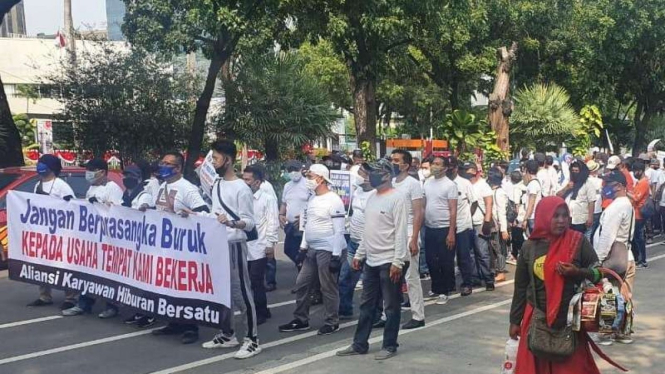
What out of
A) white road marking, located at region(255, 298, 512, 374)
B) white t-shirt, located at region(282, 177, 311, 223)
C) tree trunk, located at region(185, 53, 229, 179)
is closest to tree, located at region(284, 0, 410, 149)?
tree trunk, located at region(185, 53, 229, 179)

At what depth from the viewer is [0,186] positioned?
42.3ft

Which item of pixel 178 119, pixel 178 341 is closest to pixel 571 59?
pixel 178 119

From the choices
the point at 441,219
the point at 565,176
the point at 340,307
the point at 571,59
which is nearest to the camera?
the point at 340,307

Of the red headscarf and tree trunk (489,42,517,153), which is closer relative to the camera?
the red headscarf

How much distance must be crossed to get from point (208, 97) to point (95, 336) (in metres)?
12.8

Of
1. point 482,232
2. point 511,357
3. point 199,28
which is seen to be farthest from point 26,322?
point 199,28

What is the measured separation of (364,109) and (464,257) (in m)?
12.8

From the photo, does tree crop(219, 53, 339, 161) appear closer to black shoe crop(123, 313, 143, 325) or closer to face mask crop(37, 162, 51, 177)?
face mask crop(37, 162, 51, 177)

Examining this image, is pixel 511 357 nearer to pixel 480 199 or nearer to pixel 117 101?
pixel 480 199

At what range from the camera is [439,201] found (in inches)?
388

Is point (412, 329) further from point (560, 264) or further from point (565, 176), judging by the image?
point (565, 176)

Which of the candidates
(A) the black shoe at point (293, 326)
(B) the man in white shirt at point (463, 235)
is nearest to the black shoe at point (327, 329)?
(A) the black shoe at point (293, 326)

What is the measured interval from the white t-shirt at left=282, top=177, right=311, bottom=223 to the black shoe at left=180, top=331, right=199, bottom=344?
121 inches

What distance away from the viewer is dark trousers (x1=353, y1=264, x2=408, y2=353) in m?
7.11
